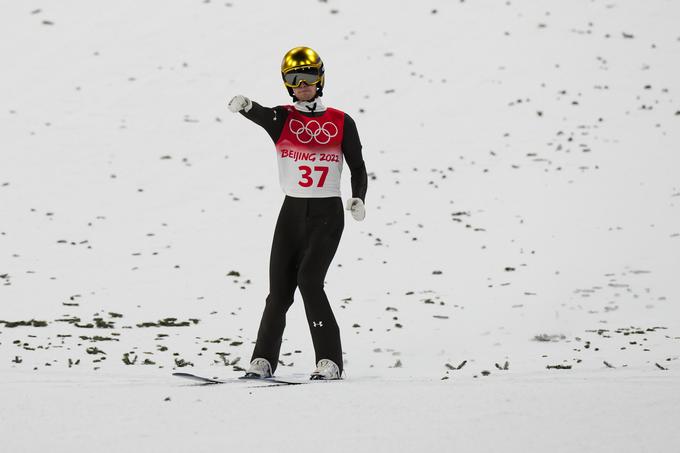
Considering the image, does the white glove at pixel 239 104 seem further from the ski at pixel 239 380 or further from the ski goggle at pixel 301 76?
the ski at pixel 239 380

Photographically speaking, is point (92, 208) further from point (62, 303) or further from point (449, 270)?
point (449, 270)

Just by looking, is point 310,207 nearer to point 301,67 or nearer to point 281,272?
point 281,272

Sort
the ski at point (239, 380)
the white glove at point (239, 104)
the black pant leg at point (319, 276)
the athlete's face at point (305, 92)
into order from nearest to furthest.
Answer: the ski at point (239, 380) → the white glove at point (239, 104) → the black pant leg at point (319, 276) → the athlete's face at point (305, 92)

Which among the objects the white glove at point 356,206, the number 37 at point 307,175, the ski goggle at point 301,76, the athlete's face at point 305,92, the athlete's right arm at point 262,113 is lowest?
the white glove at point 356,206

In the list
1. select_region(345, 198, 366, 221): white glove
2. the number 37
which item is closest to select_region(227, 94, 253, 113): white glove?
the number 37

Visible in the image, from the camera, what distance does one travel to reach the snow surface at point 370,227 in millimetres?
5090

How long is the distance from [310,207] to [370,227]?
6.74 meters

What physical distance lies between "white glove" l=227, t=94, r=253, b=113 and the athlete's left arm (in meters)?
0.77

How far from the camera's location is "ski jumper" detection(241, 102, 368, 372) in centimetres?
672

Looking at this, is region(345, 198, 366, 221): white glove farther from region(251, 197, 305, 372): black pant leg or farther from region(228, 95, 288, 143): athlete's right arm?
region(228, 95, 288, 143): athlete's right arm

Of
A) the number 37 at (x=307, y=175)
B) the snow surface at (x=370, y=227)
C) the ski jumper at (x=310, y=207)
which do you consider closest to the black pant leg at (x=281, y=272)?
the ski jumper at (x=310, y=207)

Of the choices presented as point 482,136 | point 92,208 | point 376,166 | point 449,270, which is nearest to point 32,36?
point 92,208

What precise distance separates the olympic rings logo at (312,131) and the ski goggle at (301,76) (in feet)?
0.95

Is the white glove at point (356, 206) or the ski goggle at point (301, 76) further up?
the ski goggle at point (301, 76)
